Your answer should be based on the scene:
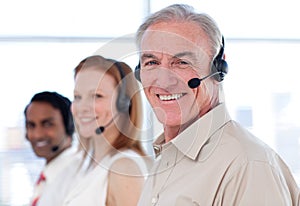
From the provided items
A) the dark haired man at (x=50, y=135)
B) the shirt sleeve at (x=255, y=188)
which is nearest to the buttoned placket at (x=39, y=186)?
the dark haired man at (x=50, y=135)

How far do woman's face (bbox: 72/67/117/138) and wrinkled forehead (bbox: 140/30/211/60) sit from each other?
71 centimetres

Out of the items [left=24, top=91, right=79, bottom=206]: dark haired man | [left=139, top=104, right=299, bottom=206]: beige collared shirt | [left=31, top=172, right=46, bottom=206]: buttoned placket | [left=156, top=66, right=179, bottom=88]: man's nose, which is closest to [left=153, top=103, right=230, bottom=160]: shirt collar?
[left=139, top=104, right=299, bottom=206]: beige collared shirt

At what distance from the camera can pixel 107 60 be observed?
78.1 inches

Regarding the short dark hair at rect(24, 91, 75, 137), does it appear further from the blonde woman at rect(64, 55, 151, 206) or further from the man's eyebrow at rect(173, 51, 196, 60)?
the man's eyebrow at rect(173, 51, 196, 60)

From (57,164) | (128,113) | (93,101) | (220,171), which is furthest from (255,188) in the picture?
(57,164)

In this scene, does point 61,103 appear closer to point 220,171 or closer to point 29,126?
point 29,126

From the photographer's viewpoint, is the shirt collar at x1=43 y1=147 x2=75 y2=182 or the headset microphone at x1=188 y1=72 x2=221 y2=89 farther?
the shirt collar at x1=43 y1=147 x2=75 y2=182

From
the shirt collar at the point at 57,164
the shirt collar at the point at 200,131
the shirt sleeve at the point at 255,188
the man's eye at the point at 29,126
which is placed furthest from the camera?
the man's eye at the point at 29,126

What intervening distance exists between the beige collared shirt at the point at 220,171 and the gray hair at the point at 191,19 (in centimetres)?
15

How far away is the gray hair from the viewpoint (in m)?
1.22

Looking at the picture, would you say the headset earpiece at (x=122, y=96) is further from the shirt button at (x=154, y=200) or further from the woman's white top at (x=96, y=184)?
the shirt button at (x=154, y=200)

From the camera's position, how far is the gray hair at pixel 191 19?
48.1 inches

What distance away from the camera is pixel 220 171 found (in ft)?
3.67

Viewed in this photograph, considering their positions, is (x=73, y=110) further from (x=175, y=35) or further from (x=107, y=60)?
(x=175, y=35)
